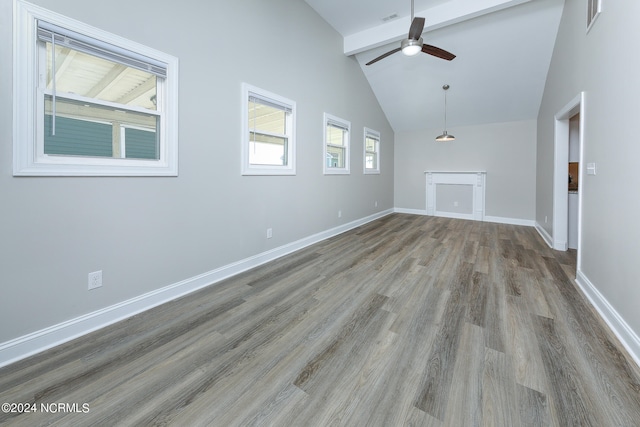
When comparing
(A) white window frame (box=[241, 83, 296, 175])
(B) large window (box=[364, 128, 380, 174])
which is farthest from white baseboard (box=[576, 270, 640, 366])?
(B) large window (box=[364, 128, 380, 174])

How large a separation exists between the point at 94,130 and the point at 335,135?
399 cm

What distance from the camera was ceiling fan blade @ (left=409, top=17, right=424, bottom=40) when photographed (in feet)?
9.92

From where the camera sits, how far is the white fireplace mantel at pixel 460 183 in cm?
689

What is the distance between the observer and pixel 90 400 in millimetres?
1398

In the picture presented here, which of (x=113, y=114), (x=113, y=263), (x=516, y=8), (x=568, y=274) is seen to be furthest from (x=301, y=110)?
(x=568, y=274)

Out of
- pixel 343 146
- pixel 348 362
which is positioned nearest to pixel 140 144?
pixel 348 362

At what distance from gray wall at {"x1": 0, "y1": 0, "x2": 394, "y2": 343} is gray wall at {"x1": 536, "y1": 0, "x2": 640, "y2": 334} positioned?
331cm

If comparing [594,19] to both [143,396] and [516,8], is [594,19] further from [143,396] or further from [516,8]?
[143,396]

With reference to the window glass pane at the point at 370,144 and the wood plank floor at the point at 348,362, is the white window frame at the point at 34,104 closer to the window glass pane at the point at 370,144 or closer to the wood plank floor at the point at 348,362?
the wood plank floor at the point at 348,362

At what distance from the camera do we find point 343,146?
5457 millimetres

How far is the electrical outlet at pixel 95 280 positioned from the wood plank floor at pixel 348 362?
35cm

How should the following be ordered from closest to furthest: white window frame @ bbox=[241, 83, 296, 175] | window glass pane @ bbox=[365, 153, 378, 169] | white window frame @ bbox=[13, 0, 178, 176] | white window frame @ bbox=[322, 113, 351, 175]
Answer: white window frame @ bbox=[13, 0, 178, 176], white window frame @ bbox=[241, 83, 296, 175], white window frame @ bbox=[322, 113, 351, 175], window glass pane @ bbox=[365, 153, 378, 169]

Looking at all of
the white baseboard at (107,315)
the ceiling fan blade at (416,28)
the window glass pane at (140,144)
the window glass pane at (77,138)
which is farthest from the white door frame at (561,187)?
the window glass pane at (77,138)

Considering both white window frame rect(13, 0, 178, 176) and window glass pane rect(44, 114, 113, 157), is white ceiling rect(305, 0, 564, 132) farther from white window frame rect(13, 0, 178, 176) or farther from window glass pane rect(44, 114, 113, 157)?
window glass pane rect(44, 114, 113, 157)
